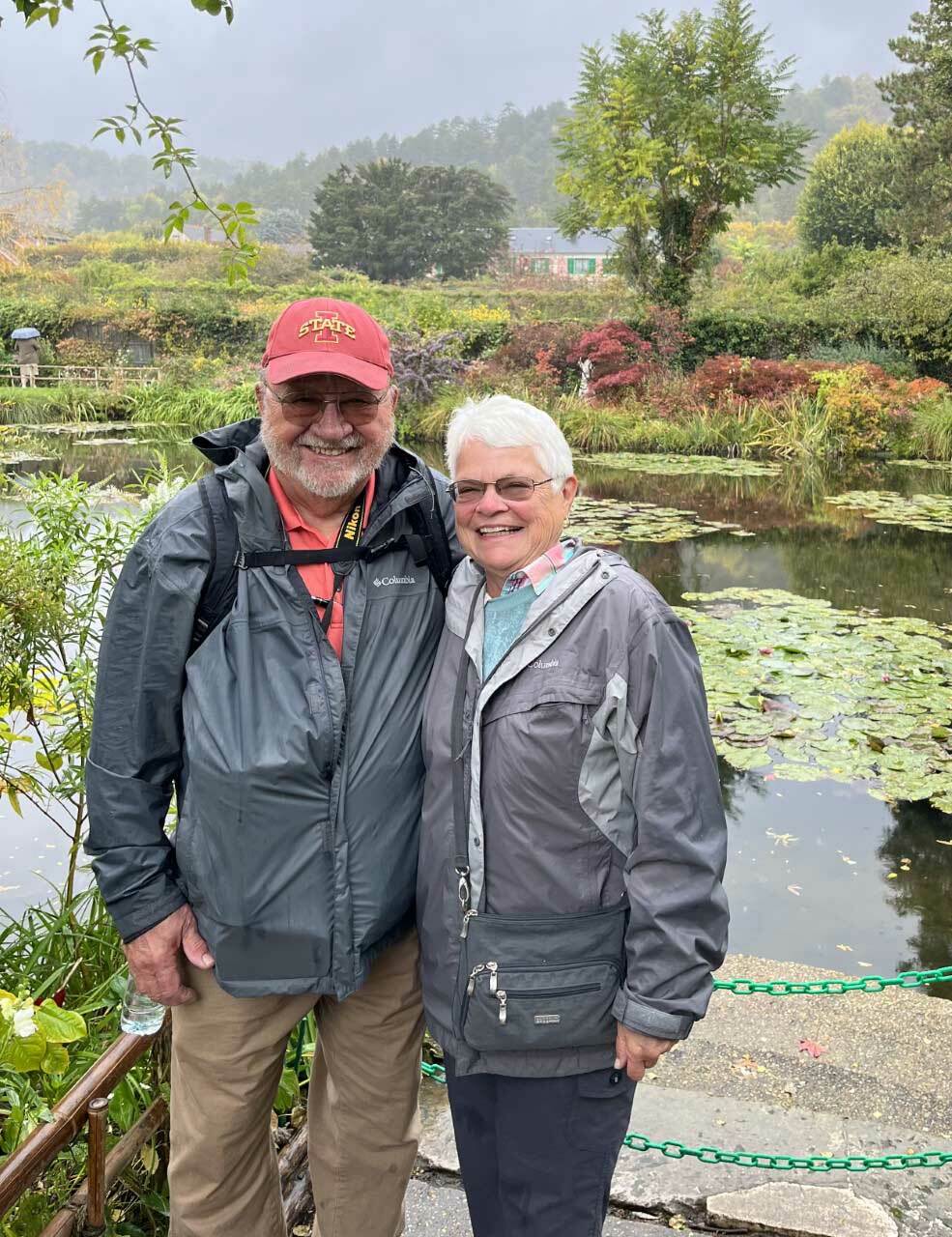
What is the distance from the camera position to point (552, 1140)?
4.58ft

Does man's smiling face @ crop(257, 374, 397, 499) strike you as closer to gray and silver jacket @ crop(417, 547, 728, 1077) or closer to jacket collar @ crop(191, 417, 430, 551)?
jacket collar @ crop(191, 417, 430, 551)

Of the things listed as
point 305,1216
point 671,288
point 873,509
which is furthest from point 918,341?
point 305,1216

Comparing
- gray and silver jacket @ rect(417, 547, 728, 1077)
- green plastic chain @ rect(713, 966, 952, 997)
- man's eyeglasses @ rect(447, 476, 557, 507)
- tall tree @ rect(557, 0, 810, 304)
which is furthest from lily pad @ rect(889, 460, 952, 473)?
gray and silver jacket @ rect(417, 547, 728, 1077)

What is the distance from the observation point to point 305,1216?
185cm

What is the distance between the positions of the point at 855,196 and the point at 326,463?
33.9m

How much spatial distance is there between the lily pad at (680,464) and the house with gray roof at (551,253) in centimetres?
2939

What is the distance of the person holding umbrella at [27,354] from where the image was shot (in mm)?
21359

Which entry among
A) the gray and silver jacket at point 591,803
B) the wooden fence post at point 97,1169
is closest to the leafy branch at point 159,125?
the gray and silver jacket at point 591,803

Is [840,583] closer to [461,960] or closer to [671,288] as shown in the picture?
[461,960]

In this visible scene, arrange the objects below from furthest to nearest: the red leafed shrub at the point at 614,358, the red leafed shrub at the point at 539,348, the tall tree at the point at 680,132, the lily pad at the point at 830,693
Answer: the tall tree at the point at 680,132, the red leafed shrub at the point at 539,348, the red leafed shrub at the point at 614,358, the lily pad at the point at 830,693

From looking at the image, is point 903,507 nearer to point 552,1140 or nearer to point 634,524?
point 634,524

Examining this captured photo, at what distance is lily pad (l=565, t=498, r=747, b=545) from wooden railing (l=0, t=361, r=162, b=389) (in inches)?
497

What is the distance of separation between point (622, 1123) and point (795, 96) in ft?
405

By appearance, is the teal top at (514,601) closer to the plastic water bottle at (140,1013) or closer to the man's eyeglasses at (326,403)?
the man's eyeglasses at (326,403)
